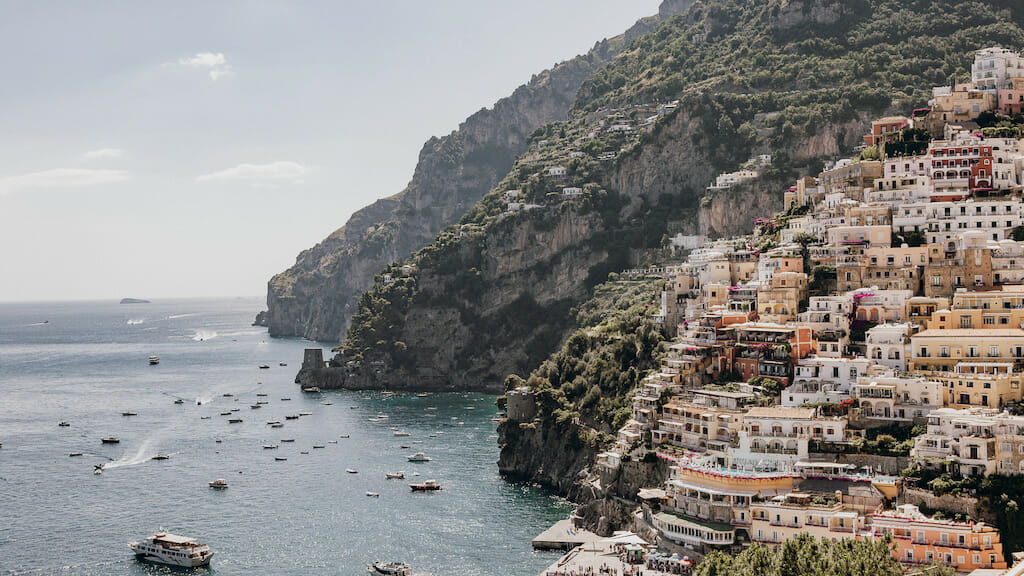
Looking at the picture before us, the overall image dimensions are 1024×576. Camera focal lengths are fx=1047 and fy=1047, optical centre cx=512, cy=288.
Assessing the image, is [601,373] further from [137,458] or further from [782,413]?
[137,458]

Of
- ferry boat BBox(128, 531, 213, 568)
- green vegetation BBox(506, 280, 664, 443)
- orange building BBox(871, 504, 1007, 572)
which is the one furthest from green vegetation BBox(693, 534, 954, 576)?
ferry boat BBox(128, 531, 213, 568)

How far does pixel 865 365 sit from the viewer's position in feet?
226

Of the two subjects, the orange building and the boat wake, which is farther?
the boat wake

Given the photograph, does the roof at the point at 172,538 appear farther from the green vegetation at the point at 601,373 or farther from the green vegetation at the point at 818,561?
the green vegetation at the point at 818,561

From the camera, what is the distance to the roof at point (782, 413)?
64750mm

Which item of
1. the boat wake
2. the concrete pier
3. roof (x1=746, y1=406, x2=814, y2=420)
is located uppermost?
roof (x1=746, y1=406, x2=814, y2=420)

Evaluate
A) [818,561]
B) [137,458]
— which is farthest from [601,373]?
[818,561]

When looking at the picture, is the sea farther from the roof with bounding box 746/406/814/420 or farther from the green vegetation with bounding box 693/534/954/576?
the green vegetation with bounding box 693/534/954/576

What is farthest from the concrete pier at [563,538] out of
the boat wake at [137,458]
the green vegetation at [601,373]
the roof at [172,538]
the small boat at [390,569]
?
the boat wake at [137,458]

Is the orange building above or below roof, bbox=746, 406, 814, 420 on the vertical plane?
below

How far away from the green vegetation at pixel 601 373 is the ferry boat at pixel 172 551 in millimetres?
32559

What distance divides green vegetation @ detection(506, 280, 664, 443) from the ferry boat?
107 ft

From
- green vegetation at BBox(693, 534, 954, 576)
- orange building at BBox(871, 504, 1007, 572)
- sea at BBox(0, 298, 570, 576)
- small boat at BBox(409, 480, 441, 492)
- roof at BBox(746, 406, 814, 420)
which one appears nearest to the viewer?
green vegetation at BBox(693, 534, 954, 576)

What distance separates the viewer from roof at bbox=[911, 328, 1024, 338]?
6700cm
